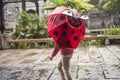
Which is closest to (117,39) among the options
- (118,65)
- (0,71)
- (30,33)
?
(30,33)

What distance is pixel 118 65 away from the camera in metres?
8.20

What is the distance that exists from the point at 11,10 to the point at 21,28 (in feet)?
61.2

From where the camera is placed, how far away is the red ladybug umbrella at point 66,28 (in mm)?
4969

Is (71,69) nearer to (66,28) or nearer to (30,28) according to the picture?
(66,28)

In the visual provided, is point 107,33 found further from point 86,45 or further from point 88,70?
point 88,70

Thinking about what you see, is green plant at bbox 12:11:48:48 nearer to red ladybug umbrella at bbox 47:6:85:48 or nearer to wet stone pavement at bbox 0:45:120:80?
Result: wet stone pavement at bbox 0:45:120:80

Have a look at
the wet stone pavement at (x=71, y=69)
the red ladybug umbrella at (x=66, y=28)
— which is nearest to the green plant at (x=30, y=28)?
the wet stone pavement at (x=71, y=69)

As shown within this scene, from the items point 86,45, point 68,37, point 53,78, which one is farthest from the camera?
point 86,45

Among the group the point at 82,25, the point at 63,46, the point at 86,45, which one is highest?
the point at 82,25

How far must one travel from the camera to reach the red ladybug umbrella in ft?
16.3

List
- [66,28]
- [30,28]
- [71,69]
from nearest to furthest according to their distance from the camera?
[66,28]
[71,69]
[30,28]

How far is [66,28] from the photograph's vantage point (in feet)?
16.3

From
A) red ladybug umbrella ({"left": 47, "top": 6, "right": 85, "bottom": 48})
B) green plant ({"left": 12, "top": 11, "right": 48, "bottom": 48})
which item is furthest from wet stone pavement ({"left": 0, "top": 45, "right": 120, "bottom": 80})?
green plant ({"left": 12, "top": 11, "right": 48, "bottom": 48})

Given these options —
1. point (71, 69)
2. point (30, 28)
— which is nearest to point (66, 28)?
point (71, 69)
